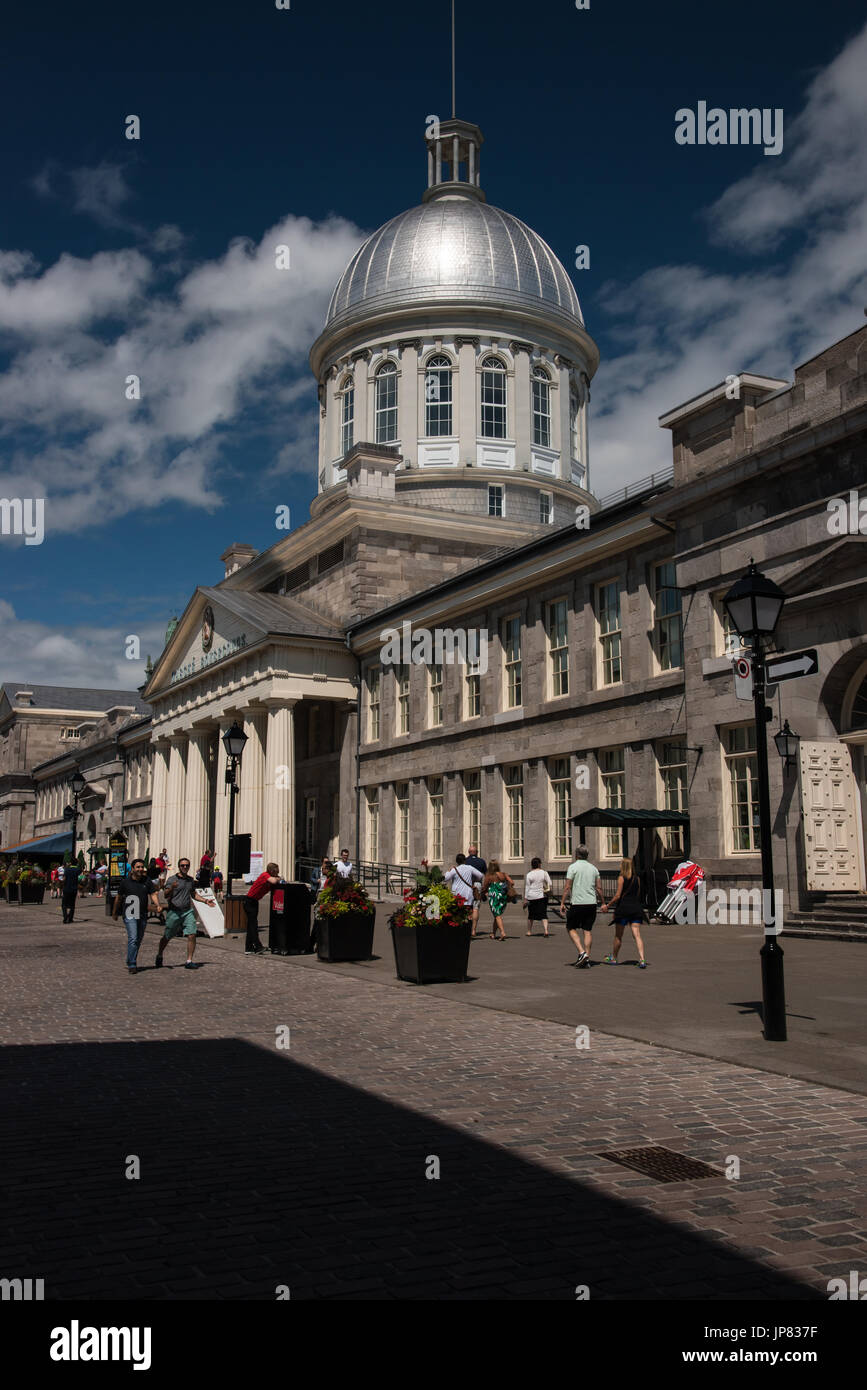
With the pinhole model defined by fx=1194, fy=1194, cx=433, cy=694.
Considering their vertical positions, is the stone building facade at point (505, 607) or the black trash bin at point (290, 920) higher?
the stone building facade at point (505, 607)

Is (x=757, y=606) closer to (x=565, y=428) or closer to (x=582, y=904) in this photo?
(x=582, y=904)

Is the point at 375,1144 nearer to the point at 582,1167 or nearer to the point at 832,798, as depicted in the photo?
the point at 582,1167

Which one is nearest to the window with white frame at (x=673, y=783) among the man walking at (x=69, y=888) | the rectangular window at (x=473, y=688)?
the rectangular window at (x=473, y=688)

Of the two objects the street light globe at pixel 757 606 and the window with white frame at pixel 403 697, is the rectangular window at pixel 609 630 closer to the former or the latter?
the window with white frame at pixel 403 697

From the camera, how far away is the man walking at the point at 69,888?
3206 centimetres

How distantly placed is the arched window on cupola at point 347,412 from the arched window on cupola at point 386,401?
148cm

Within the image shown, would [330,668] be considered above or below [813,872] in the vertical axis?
above

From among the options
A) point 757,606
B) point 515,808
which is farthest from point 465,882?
point 757,606

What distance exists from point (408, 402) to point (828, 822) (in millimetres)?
40845

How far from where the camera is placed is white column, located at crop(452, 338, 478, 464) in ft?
188

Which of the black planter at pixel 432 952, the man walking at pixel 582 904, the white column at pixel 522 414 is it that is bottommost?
the black planter at pixel 432 952

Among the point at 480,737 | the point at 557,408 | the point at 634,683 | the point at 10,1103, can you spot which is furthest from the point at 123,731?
the point at 10,1103

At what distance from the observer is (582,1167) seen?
669 cm
